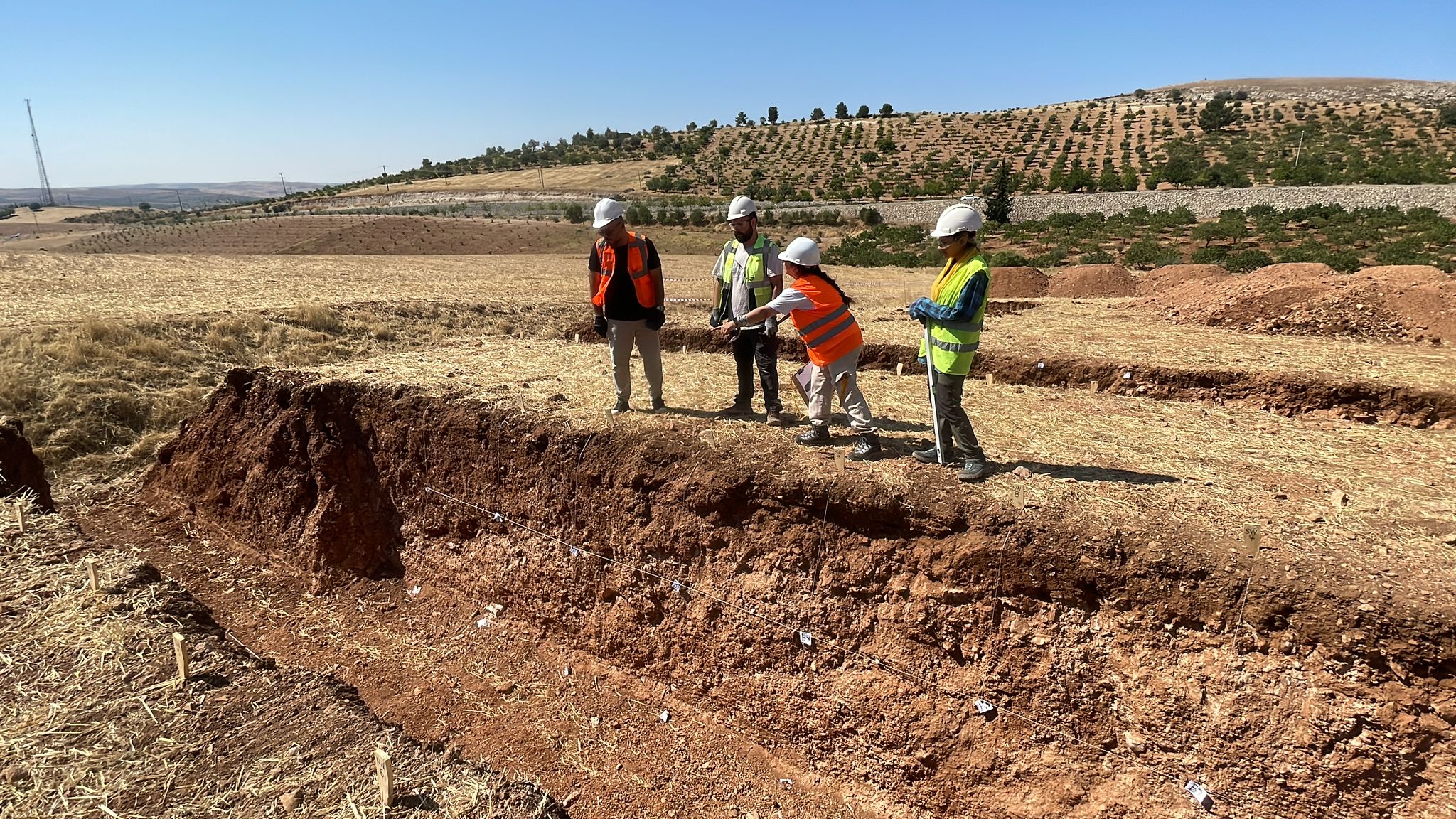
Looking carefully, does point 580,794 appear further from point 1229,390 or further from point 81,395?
point 81,395

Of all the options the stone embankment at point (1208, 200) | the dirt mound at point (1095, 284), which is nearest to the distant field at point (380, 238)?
the stone embankment at point (1208, 200)

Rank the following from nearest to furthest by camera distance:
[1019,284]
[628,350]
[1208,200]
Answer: [628,350], [1019,284], [1208,200]

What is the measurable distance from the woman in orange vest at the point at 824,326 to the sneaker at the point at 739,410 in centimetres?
131

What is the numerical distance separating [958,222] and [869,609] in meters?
3.12

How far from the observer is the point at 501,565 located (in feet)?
23.4

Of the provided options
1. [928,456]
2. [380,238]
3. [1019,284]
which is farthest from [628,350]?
[380,238]

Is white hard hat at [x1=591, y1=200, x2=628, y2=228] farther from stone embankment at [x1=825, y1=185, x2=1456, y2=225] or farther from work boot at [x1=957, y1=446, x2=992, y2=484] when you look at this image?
stone embankment at [x1=825, y1=185, x2=1456, y2=225]

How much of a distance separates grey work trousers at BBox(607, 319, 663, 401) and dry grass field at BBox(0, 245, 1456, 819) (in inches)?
18.0

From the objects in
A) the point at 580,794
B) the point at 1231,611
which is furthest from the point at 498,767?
the point at 1231,611

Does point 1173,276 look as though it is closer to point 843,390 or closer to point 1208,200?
point 843,390

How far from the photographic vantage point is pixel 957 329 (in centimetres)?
484

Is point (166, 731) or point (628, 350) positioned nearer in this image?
point (166, 731)

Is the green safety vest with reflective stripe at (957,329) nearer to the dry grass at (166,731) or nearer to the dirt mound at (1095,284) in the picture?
the dry grass at (166,731)

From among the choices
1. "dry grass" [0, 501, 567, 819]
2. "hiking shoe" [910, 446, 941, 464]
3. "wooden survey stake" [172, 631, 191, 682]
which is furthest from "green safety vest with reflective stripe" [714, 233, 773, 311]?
"wooden survey stake" [172, 631, 191, 682]
